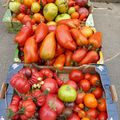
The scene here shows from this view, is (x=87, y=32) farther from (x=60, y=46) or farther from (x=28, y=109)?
(x=28, y=109)

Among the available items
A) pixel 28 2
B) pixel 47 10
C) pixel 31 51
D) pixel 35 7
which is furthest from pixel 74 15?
pixel 31 51

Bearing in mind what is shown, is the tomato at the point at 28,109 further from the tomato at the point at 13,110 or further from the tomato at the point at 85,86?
the tomato at the point at 85,86

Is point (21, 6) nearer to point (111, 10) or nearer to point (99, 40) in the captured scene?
point (99, 40)

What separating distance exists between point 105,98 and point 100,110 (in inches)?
3.7

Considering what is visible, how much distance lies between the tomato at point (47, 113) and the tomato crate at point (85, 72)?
0.23m

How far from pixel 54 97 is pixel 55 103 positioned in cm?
5

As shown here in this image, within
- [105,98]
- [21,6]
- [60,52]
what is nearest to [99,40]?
[60,52]

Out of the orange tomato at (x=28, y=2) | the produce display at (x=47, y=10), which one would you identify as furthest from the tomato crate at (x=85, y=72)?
the orange tomato at (x=28, y=2)

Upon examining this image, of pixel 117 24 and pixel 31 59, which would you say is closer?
pixel 31 59

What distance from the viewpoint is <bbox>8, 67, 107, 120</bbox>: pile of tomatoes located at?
1.49 meters

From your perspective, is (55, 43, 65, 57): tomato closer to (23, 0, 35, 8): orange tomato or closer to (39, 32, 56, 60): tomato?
(39, 32, 56, 60): tomato

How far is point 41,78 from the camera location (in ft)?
5.72

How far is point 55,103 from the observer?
1.56m

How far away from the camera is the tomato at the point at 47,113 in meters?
1.47
